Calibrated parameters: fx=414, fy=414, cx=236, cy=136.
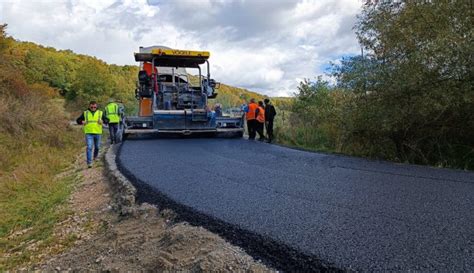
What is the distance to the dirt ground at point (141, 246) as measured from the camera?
2887mm

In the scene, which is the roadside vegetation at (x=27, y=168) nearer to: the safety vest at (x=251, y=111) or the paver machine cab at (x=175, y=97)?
the paver machine cab at (x=175, y=97)

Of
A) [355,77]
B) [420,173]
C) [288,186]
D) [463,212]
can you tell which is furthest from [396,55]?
[463,212]

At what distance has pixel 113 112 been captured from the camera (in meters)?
12.7

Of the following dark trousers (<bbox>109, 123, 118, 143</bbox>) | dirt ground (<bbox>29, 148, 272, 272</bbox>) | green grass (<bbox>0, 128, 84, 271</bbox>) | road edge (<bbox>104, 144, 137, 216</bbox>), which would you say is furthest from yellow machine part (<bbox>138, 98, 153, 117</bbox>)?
dirt ground (<bbox>29, 148, 272, 272</bbox>)

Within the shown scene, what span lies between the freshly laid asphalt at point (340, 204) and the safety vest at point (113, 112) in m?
4.88

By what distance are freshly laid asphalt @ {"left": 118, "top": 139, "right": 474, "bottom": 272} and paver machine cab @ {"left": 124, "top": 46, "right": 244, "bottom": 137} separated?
195 inches

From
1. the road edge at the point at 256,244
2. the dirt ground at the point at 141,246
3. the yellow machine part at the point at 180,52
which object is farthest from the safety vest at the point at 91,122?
the road edge at the point at 256,244

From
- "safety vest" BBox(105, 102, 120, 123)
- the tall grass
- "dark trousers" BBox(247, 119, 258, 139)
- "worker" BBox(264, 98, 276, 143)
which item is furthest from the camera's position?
"dark trousers" BBox(247, 119, 258, 139)

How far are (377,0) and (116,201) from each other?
23.2 ft

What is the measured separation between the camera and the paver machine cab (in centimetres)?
1285

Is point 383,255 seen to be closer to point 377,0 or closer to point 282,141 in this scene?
point 377,0

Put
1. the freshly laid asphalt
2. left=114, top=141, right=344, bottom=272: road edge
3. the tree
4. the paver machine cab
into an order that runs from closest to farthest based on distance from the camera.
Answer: left=114, top=141, right=344, bottom=272: road edge
the freshly laid asphalt
the tree
the paver machine cab

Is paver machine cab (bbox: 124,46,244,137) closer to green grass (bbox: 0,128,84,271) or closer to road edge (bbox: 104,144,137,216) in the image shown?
green grass (bbox: 0,128,84,271)

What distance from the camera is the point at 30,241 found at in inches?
180
